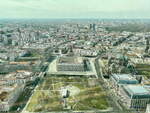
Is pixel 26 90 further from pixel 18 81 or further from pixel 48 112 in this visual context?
pixel 48 112

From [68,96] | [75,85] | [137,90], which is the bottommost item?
[75,85]

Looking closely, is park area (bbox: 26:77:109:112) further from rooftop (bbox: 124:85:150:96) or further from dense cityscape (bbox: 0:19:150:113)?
rooftop (bbox: 124:85:150:96)

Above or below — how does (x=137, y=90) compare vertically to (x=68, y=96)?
above

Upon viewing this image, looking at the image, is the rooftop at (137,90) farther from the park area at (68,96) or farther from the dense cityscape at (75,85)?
the park area at (68,96)

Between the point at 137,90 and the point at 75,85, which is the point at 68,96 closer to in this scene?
the point at 75,85

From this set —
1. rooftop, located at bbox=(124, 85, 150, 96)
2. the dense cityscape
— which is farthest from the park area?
rooftop, located at bbox=(124, 85, 150, 96)

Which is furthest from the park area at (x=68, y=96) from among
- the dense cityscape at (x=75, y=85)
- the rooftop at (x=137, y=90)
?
the rooftop at (x=137, y=90)

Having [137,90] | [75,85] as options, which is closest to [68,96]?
[75,85]

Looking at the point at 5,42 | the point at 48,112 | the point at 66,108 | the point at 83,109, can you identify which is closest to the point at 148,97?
the point at 83,109
